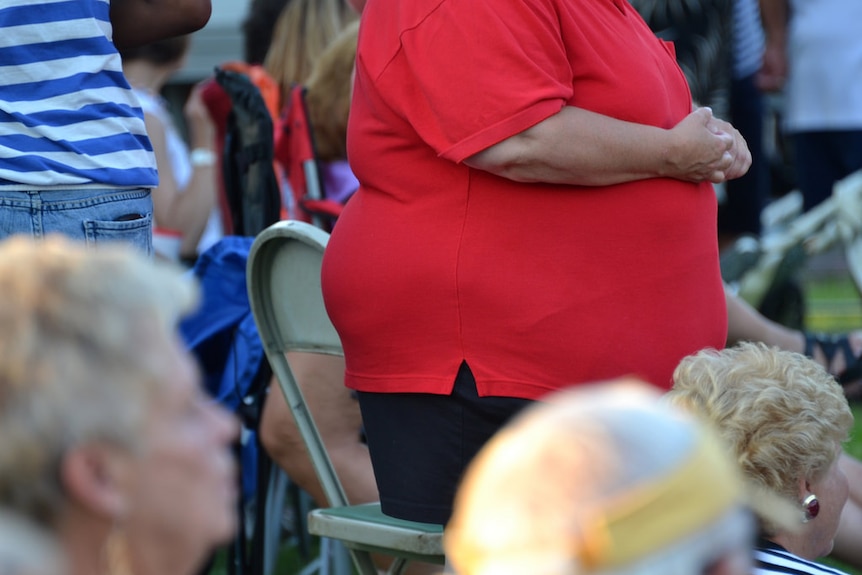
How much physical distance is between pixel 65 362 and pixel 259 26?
4062 millimetres

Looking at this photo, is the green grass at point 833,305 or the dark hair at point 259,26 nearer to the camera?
the dark hair at point 259,26

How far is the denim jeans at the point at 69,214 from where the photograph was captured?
222cm

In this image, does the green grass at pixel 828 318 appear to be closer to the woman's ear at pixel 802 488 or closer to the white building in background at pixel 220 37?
the woman's ear at pixel 802 488

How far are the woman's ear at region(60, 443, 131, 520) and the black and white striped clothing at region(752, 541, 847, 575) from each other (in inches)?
39.5

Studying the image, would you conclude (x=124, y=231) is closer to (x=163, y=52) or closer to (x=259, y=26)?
(x=163, y=52)

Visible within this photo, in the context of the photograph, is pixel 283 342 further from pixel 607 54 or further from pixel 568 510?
pixel 568 510

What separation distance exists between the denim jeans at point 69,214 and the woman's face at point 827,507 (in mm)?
1255

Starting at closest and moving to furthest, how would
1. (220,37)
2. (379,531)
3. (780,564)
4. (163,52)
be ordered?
(780,564), (379,531), (163,52), (220,37)

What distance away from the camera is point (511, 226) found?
217 centimetres

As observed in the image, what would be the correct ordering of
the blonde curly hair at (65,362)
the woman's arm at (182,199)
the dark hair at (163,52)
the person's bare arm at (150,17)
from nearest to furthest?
the blonde curly hair at (65,362) < the person's bare arm at (150,17) < the dark hair at (163,52) < the woman's arm at (182,199)

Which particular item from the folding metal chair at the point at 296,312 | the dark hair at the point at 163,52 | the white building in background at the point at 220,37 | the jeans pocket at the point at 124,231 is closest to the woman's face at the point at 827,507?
the folding metal chair at the point at 296,312

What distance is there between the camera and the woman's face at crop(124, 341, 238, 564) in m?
1.18

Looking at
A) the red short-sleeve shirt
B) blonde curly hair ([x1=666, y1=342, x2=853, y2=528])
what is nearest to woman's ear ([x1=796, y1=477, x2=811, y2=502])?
blonde curly hair ([x1=666, y1=342, x2=853, y2=528])

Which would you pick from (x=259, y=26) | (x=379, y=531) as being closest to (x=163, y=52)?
(x=259, y=26)
